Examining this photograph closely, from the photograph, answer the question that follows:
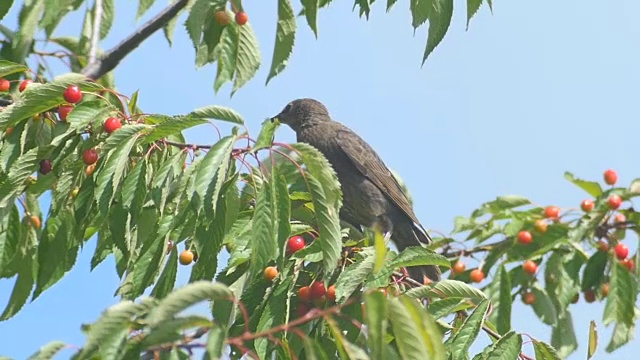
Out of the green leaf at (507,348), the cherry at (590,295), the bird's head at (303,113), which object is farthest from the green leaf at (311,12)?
the bird's head at (303,113)

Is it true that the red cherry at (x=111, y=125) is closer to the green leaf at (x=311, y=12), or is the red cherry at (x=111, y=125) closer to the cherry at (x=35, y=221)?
the green leaf at (x=311, y=12)

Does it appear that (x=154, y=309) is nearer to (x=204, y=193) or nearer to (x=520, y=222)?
(x=204, y=193)

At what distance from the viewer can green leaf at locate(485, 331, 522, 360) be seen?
359cm

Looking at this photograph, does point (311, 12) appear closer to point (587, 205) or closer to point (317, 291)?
point (317, 291)

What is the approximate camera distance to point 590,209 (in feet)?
20.9

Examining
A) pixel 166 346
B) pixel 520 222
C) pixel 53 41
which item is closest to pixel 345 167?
pixel 520 222

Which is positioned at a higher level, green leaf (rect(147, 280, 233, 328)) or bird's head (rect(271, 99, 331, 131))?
bird's head (rect(271, 99, 331, 131))

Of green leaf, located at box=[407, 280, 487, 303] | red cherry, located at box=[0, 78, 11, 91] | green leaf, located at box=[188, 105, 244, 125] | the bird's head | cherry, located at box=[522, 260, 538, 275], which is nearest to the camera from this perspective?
green leaf, located at box=[188, 105, 244, 125]

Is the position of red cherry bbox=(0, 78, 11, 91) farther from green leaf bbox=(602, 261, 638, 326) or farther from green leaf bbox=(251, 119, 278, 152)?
green leaf bbox=(602, 261, 638, 326)

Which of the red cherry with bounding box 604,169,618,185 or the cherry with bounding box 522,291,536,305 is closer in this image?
the cherry with bounding box 522,291,536,305

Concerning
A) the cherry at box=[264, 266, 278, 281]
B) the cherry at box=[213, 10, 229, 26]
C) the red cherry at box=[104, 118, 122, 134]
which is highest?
the cherry at box=[213, 10, 229, 26]

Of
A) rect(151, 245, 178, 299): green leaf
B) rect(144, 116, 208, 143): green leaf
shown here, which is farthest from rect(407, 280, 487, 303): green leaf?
rect(144, 116, 208, 143): green leaf

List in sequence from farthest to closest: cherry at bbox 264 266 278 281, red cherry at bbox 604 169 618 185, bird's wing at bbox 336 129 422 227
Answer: bird's wing at bbox 336 129 422 227, red cherry at bbox 604 169 618 185, cherry at bbox 264 266 278 281

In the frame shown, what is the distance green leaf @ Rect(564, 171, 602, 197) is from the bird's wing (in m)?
1.61
